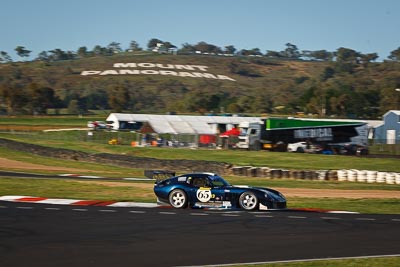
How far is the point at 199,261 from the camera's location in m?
11.3

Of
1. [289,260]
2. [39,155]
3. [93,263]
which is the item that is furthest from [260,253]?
[39,155]

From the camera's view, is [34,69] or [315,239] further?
[34,69]

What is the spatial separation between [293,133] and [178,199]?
3662 centimetres

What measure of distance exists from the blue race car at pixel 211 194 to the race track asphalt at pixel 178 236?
41 centimetres

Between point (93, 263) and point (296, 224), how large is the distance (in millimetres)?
6777

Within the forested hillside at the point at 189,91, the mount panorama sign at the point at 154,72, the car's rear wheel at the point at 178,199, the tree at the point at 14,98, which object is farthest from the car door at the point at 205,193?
the mount panorama sign at the point at 154,72

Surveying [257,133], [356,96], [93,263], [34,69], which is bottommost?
[93,263]

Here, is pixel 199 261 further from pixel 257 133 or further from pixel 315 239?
pixel 257 133

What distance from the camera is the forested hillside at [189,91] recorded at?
110 metres

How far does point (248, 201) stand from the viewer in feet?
62.7

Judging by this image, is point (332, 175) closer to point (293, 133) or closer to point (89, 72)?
point (293, 133)

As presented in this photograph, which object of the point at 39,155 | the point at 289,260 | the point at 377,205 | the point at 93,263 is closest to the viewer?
the point at 93,263

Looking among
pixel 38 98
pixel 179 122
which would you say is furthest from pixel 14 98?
pixel 179 122

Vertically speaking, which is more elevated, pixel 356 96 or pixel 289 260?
pixel 356 96
